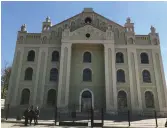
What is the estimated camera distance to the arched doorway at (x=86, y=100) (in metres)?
22.2

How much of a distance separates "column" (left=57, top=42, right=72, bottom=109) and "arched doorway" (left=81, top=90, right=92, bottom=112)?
2366 mm

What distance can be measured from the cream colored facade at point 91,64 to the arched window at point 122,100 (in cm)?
40

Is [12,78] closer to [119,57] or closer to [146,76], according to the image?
[119,57]

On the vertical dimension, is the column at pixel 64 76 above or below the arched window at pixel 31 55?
below

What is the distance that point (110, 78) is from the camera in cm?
2227

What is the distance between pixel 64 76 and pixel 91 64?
4264 mm

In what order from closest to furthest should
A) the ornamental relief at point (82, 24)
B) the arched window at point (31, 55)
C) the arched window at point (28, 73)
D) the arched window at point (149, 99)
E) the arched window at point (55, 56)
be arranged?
the arched window at point (149, 99) → the arched window at point (28, 73) → the arched window at point (55, 56) → the arched window at point (31, 55) → the ornamental relief at point (82, 24)


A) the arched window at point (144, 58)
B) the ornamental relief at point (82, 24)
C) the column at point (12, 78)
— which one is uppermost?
the ornamental relief at point (82, 24)

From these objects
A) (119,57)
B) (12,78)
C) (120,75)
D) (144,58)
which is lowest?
(12,78)

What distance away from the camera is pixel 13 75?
2381 cm

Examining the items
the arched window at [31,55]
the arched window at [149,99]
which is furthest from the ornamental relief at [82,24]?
the arched window at [149,99]

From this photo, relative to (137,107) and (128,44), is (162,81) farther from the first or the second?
(128,44)

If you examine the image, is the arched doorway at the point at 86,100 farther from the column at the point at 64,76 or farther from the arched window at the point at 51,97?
the arched window at the point at 51,97

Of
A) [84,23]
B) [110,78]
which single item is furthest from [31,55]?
[110,78]
